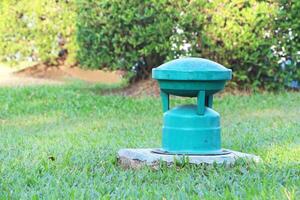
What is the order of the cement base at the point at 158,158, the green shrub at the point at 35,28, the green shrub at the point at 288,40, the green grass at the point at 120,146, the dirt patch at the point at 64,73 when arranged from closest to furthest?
the green grass at the point at 120,146, the cement base at the point at 158,158, the green shrub at the point at 288,40, the green shrub at the point at 35,28, the dirt patch at the point at 64,73

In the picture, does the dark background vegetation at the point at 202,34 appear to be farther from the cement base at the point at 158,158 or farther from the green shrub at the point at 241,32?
the cement base at the point at 158,158

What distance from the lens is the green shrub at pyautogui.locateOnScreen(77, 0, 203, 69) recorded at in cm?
1092

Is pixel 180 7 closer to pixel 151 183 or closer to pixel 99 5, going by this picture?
pixel 99 5

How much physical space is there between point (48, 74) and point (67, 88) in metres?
3.68

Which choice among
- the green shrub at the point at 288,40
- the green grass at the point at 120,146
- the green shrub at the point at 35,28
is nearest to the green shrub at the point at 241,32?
the green shrub at the point at 288,40

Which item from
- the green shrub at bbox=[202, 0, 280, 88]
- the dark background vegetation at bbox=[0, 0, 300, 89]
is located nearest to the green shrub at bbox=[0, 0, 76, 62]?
the dark background vegetation at bbox=[0, 0, 300, 89]

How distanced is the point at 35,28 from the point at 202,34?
218 inches

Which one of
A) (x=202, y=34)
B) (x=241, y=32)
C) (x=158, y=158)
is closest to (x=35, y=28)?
(x=202, y=34)

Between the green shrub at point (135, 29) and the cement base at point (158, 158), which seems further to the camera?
the green shrub at point (135, 29)

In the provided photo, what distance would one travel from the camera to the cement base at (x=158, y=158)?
4.82 metres

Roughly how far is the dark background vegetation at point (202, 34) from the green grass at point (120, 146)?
60 cm

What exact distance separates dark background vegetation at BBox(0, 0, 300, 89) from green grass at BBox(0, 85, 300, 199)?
602mm

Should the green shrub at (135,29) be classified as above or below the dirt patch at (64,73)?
above

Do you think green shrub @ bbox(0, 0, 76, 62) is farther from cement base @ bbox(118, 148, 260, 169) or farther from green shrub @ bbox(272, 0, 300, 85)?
cement base @ bbox(118, 148, 260, 169)
